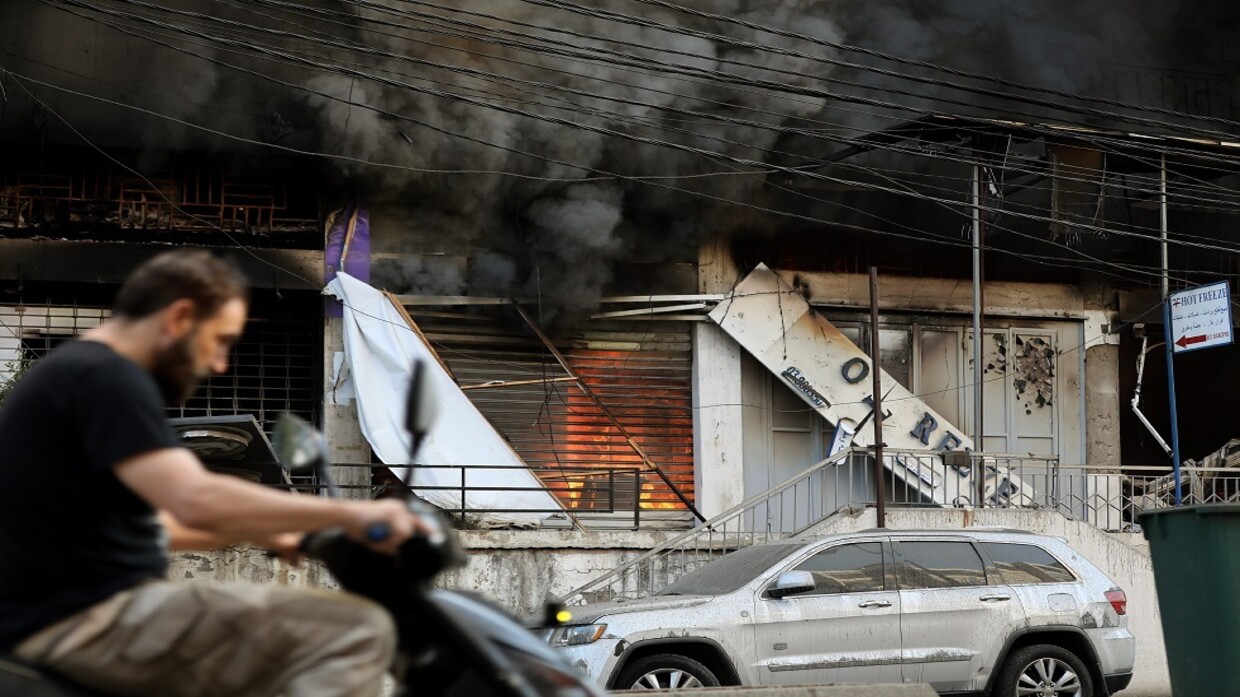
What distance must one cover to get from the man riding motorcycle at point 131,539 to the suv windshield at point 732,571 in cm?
858

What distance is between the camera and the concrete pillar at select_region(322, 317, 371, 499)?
18.5 metres

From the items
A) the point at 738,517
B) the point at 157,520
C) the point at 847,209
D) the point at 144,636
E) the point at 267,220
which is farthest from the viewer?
the point at 847,209

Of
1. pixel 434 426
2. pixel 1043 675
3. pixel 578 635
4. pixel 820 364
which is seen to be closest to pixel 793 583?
pixel 578 635

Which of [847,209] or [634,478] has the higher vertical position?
[847,209]

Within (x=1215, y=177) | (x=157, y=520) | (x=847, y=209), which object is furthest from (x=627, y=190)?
(x=157, y=520)

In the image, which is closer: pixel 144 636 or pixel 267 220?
pixel 144 636

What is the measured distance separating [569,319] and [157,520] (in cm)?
1597

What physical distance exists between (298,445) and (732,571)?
29.4ft

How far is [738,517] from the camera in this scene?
17.4 m

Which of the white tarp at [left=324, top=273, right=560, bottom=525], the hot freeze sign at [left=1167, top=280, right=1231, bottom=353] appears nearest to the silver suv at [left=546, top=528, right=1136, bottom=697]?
the white tarp at [left=324, top=273, right=560, bottom=525]

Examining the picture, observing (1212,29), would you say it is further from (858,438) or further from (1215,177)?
(858,438)

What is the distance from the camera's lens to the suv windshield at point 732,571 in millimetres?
11840

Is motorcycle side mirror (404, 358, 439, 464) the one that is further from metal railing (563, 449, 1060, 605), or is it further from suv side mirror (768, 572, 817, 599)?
metal railing (563, 449, 1060, 605)

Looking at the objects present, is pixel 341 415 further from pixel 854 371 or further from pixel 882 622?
pixel 882 622
